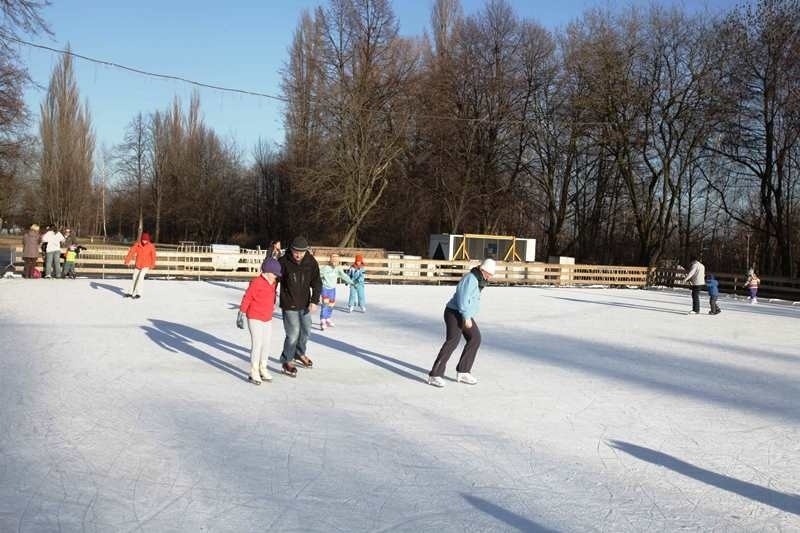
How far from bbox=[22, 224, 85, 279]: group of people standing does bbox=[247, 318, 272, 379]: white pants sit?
45.9 feet

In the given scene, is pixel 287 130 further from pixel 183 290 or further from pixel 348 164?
pixel 183 290

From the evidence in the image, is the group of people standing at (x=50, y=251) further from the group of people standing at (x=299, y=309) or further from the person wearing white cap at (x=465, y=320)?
the person wearing white cap at (x=465, y=320)

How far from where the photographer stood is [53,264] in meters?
20.0

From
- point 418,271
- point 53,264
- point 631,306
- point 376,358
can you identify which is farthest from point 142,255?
point 418,271

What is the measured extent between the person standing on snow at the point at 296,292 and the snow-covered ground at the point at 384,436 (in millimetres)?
480

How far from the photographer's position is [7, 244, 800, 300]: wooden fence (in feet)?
73.2

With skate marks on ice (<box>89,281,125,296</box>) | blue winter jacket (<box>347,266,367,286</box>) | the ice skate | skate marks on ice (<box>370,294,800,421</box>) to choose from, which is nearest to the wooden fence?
skate marks on ice (<box>89,281,125,296</box>)

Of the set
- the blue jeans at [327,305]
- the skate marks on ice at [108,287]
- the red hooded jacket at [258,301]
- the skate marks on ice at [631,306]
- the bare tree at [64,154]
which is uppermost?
the bare tree at [64,154]

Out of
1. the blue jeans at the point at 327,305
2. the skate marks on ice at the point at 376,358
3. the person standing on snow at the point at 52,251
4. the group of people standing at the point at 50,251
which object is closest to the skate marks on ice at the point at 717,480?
the skate marks on ice at the point at 376,358

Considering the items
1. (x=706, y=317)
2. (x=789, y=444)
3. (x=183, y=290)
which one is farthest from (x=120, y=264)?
(x=789, y=444)

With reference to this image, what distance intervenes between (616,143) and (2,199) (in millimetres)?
31933

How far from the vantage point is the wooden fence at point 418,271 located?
73.2 feet

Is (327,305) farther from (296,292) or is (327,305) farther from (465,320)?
(465,320)

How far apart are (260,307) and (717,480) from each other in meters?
4.32
